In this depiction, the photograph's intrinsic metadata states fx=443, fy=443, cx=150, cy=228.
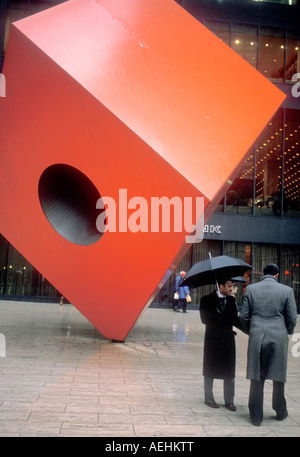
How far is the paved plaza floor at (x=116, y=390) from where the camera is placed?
4.02 m

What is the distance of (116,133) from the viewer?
6.28 meters

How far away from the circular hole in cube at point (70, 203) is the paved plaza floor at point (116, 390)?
205 centimetres

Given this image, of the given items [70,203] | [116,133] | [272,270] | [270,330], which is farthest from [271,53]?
[270,330]

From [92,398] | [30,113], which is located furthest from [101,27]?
[92,398]

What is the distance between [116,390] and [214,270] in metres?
1.88

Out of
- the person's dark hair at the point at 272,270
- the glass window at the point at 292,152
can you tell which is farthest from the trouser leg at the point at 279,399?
the glass window at the point at 292,152

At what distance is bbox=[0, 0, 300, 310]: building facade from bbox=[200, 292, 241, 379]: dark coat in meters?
13.2

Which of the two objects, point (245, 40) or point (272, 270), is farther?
point (245, 40)

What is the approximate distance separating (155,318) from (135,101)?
8.94 metres

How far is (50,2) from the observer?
59.9 ft

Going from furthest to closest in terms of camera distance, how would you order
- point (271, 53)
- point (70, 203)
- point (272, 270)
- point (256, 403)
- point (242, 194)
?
1. point (271, 53)
2. point (242, 194)
3. point (70, 203)
4. point (272, 270)
5. point (256, 403)

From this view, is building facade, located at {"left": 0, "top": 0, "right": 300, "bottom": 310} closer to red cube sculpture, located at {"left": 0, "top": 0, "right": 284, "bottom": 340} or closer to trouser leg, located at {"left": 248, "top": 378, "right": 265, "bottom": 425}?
red cube sculpture, located at {"left": 0, "top": 0, "right": 284, "bottom": 340}

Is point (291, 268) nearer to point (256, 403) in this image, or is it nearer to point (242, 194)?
point (242, 194)
